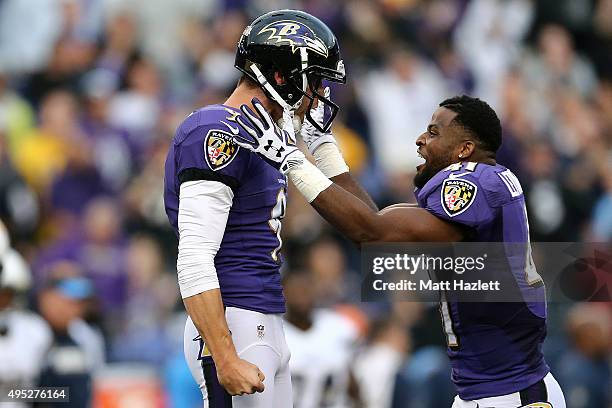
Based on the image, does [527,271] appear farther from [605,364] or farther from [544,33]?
[544,33]

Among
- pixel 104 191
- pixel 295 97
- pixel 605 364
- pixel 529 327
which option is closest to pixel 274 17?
pixel 295 97

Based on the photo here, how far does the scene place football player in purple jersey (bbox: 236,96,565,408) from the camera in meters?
4.71

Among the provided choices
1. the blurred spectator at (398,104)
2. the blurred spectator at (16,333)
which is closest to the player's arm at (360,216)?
the blurred spectator at (16,333)

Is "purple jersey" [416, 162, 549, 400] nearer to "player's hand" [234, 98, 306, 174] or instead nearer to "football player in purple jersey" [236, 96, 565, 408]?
"football player in purple jersey" [236, 96, 565, 408]

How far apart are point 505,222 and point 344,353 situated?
3615mm

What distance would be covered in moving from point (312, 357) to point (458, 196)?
11.8ft

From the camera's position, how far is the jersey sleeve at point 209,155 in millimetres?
4371

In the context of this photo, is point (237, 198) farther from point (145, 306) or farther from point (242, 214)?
point (145, 306)

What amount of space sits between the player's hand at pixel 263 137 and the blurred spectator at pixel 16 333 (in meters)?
2.71

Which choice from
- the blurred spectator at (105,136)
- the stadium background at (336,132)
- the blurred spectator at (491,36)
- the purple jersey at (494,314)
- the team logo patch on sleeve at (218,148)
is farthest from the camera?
the blurred spectator at (491,36)

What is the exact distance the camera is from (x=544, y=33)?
41.3 ft

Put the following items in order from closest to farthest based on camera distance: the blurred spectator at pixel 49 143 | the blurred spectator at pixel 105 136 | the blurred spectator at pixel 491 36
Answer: the blurred spectator at pixel 49 143, the blurred spectator at pixel 105 136, the blurred spectator at pixel 491 36

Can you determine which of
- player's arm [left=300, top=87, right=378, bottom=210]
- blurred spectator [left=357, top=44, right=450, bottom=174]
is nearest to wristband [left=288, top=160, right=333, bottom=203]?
player's arm [left=300, top=87, right=378, bottom=210]

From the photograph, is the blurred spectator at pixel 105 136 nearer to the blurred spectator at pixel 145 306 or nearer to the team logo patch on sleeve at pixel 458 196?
the blurred spectator at pixel 145 306
